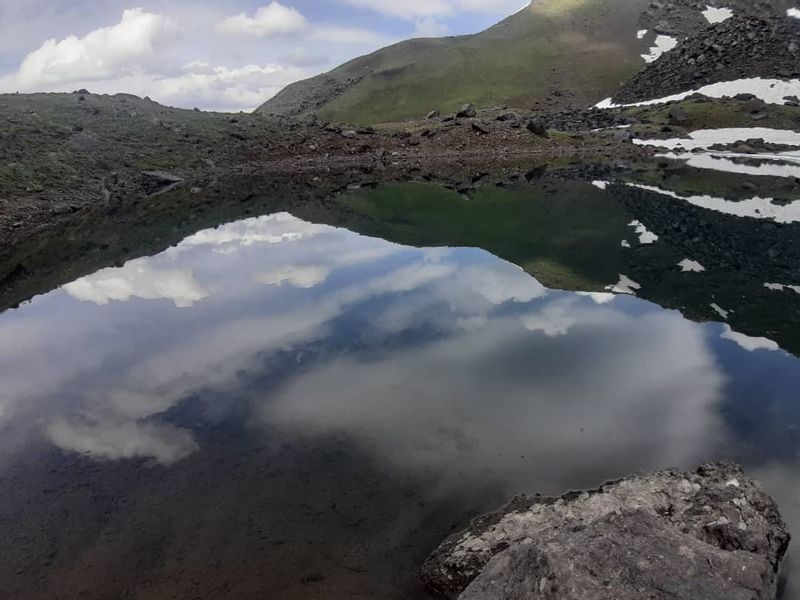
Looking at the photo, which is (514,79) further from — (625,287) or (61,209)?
(625,287)

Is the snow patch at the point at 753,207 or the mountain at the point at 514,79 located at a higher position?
the mountain at the point at 514,79

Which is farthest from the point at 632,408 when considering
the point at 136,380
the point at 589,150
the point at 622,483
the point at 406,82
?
the point at 406,82

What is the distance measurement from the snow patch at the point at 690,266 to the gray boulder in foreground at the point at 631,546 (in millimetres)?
19181

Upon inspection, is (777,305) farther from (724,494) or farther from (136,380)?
(136,380)

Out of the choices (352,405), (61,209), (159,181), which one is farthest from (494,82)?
(352,405)

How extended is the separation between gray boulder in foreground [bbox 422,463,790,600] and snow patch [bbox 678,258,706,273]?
19181 mm

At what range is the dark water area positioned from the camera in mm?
10492

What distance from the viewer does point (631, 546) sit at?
6879mm

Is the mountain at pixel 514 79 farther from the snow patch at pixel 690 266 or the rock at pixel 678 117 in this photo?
the snow patch at pixel 690 266

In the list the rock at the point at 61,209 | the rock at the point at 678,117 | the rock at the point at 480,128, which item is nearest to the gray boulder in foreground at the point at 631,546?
the rock at the point at 61,209

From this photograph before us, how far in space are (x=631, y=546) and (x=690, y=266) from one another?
1002 inches

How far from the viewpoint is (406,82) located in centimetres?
18888

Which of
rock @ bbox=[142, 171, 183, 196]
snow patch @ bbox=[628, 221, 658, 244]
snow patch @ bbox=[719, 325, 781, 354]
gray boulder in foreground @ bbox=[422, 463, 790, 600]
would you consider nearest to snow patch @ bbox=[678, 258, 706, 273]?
snow patch @ bbox=[628, 221, 658, 244]

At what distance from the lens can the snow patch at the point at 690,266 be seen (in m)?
28.0
